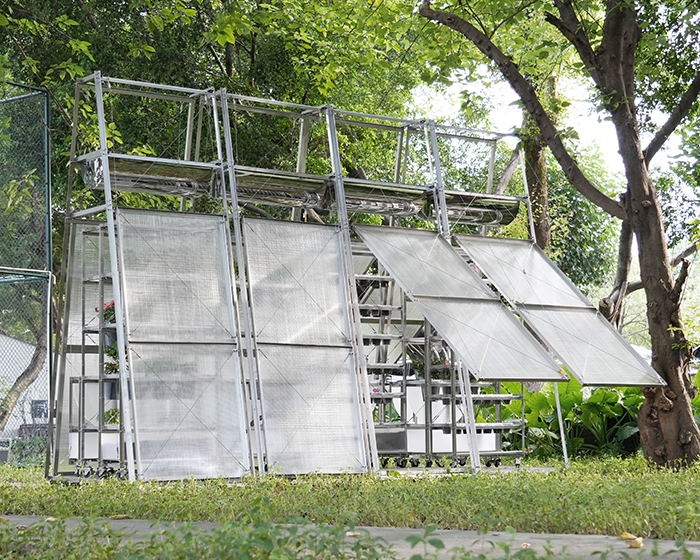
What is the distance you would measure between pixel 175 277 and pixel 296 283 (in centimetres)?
134

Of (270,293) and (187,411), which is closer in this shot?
(187,411)

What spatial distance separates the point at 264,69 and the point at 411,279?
6.91 m

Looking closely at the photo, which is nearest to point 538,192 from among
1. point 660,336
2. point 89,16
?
point 660,336

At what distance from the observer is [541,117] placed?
9.95 meters

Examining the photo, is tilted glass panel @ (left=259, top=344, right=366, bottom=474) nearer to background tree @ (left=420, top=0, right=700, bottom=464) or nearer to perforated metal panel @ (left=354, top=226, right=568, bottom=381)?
perforated metal panel @ (left=354, top=226, right=568, bottom=381)

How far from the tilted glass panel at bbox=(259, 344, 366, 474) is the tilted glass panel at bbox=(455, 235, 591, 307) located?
2421 millimetres

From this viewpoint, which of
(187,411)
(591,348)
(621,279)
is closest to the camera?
(187,411)

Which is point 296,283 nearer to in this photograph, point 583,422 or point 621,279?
point 583,422

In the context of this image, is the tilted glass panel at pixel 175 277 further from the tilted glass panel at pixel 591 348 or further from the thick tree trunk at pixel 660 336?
the thick tree trunk at pixel 660 336

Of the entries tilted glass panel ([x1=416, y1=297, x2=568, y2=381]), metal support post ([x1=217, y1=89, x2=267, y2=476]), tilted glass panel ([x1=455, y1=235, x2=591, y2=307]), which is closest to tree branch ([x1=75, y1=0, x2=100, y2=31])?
metal support post ([x1=217, y1=89, x2=267, y2=476])

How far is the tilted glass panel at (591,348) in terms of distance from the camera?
9.09 m

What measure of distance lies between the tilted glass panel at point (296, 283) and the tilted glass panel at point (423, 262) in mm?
581

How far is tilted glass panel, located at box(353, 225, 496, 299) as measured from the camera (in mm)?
9406

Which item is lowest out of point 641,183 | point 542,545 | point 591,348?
point 542,545
